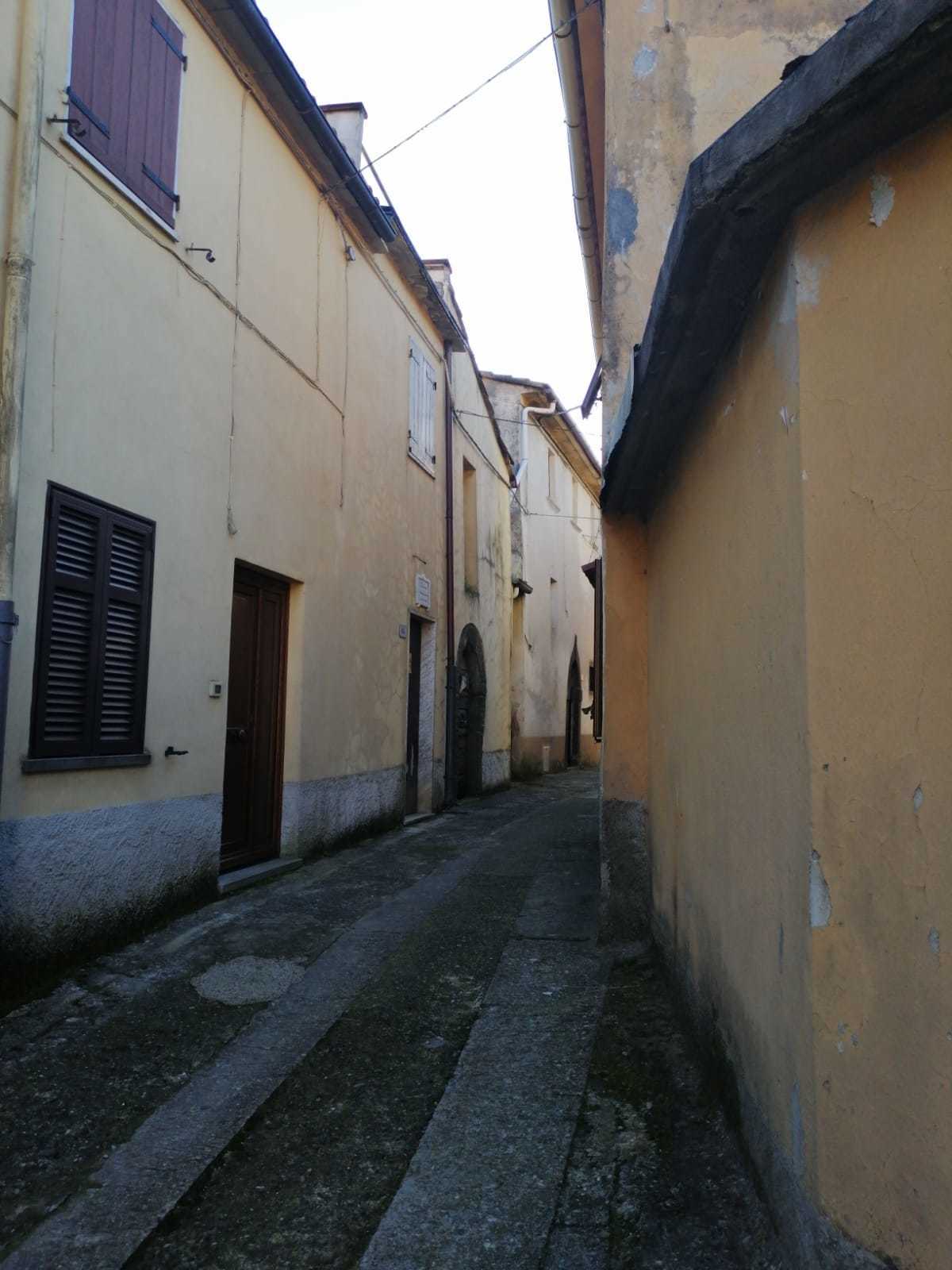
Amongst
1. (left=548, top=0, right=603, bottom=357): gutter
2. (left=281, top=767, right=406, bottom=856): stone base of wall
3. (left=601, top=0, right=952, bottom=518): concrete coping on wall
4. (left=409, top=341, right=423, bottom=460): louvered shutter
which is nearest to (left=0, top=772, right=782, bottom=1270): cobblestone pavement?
(left=281, top=767, right=406, bottom=856): stone base of wall

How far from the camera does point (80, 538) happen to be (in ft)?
16.1

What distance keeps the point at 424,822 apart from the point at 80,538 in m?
6.23

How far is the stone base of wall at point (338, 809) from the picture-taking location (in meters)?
7.49

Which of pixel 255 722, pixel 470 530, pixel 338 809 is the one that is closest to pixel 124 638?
Answer: pixel 255 722

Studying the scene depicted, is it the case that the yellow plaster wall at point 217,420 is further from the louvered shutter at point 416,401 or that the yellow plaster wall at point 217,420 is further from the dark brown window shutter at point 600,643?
the dark brown window shutter at point 600,643

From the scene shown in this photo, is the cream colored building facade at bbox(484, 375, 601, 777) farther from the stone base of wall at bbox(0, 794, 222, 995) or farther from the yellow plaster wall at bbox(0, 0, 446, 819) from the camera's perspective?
the stone base of wall at bbox(0, 794, 222, 995)

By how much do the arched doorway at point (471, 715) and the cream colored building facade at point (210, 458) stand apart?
2984mm

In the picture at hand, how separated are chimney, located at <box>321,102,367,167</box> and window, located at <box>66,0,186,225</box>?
3394 millimetres

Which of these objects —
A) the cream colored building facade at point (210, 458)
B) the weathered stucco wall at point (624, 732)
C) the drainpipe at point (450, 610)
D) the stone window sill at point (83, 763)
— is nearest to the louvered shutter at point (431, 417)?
the drainpipe at point (450, 610)

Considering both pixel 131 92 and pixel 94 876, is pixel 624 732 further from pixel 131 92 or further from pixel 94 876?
pixel 131 92

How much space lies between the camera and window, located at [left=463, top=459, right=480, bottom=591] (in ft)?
44.6

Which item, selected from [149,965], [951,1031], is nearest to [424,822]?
[149,965]

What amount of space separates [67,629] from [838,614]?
12.7 ft

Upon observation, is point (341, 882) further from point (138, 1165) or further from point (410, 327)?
point (410, 327)
